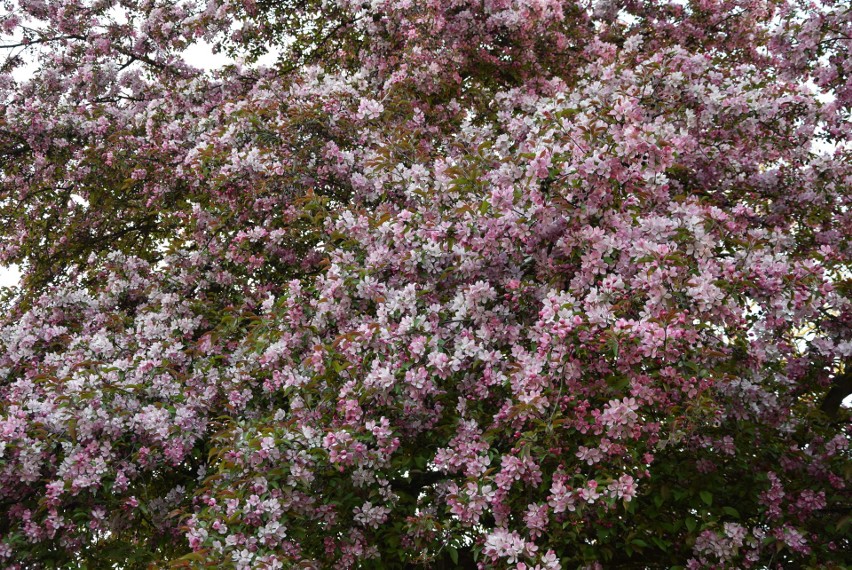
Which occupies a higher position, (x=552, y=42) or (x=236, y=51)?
(x=236, y=51)

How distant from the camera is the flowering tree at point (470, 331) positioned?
3.95 metres

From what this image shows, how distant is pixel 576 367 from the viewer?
3771 millimetres

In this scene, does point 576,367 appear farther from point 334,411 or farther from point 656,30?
point 656,30

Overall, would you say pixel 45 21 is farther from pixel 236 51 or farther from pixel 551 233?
pixel 551 233

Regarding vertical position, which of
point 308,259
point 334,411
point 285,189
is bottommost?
point 334,411

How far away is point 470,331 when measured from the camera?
14.0 feet

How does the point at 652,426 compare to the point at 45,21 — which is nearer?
the point at 652,426

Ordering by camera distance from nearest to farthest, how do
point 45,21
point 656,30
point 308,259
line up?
point 308,259, point 656,30, point 45,21

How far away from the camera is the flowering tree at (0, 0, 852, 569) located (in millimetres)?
3945

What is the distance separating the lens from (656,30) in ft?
29.3

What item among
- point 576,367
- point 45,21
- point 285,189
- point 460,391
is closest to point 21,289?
point 45,21

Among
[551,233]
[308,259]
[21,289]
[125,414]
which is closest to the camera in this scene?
[551,233]

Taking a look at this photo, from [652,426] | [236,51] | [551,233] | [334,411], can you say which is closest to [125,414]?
[334,411]

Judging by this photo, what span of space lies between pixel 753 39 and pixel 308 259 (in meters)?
6.17
